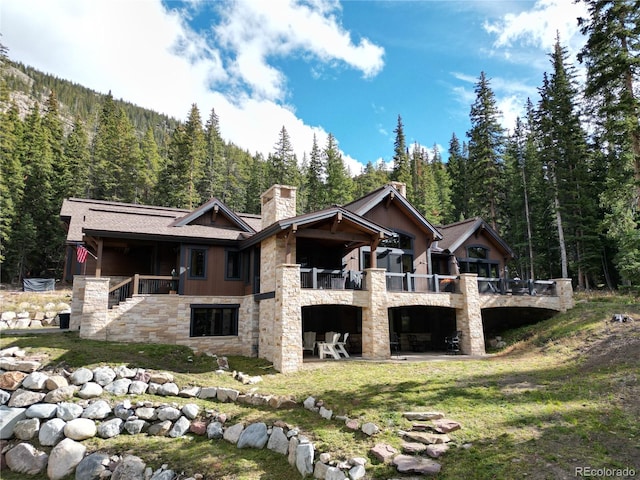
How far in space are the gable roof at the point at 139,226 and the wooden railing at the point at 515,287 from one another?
12296 millimetres

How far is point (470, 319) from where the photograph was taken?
19312mm

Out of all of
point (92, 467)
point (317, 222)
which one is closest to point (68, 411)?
point (92, 467)

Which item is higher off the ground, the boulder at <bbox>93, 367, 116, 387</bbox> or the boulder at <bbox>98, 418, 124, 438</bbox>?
the boulder at <bbox>93, 367, 116, 387</bbox>

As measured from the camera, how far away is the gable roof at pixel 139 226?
17453 millimetres

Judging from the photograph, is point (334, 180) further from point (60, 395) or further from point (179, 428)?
point (179, 428)

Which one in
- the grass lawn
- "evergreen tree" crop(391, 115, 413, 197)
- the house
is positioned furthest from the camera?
"evergreen tree" crop(391, 115, 413, 197)

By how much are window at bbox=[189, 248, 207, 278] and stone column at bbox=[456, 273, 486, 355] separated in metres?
12.3

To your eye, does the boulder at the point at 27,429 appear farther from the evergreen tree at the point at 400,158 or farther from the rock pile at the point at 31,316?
the evergreen tree at the point at 400,158

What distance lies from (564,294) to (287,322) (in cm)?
1548

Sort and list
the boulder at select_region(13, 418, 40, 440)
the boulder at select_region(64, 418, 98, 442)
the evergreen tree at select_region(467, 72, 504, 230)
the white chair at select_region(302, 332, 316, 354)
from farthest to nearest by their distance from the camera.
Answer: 1. the evergreen tree at select_region(467, 72, 504, 230)
2. the white chair at select_region(302, 332, 316, 354)
3. the boulder at select_region(13, 418, 40, 440)
4. the boulder at select_region(64, 418, 98, 442)

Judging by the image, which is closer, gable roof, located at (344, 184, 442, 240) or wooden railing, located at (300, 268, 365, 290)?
wooden railing, located at (300, 268, 365, 290)

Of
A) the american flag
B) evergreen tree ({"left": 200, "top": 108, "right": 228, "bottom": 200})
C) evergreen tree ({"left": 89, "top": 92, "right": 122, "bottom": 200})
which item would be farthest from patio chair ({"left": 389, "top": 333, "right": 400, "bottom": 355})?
evergreen tree ({"left": 89, "top": 92, "right": 122, "bottom": 200})

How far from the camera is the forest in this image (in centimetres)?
1752

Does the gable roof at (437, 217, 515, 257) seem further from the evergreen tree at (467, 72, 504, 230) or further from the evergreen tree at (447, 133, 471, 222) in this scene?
the evergreen tree at (447, 133, 471, 222)
